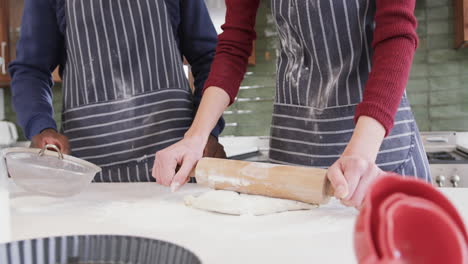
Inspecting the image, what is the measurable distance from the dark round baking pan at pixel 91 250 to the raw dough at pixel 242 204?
1.13 ft

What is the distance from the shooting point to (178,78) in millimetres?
1271

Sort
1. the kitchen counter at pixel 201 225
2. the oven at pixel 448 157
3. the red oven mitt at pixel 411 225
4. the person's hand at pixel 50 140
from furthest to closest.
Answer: the oven at pixel 448 157, the person's hand at pixel 50 140, the kitchen counter at pixel 201 225, the red oven mitt at pixel 411 225

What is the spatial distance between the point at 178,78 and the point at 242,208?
637 millimetres

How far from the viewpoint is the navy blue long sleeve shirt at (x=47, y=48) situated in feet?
4.22

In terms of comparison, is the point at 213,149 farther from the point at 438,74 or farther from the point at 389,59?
the point at 438,74

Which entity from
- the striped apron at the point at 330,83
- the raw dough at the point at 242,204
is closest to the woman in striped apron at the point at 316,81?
the striped apron at the point at 330,83

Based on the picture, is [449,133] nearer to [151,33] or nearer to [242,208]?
[151,33]

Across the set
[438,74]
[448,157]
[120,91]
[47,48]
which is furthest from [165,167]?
[438,74]

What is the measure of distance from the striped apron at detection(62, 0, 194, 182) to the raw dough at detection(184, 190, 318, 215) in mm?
480

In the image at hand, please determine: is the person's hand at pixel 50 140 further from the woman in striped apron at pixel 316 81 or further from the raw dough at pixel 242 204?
the raw dough at pixel 242 204

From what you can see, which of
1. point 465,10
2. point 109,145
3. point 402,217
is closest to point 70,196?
point 109,145

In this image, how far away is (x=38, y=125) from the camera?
1234 mm

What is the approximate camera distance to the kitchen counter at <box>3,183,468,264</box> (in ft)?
1.75

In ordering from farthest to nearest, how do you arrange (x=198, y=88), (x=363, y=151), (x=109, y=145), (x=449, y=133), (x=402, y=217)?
1. (x=449, y=133)
2. (x=198, y=88)
3. (x=109, y=145)
4. (x=363, y=151)
5. (x=402, y=217)
